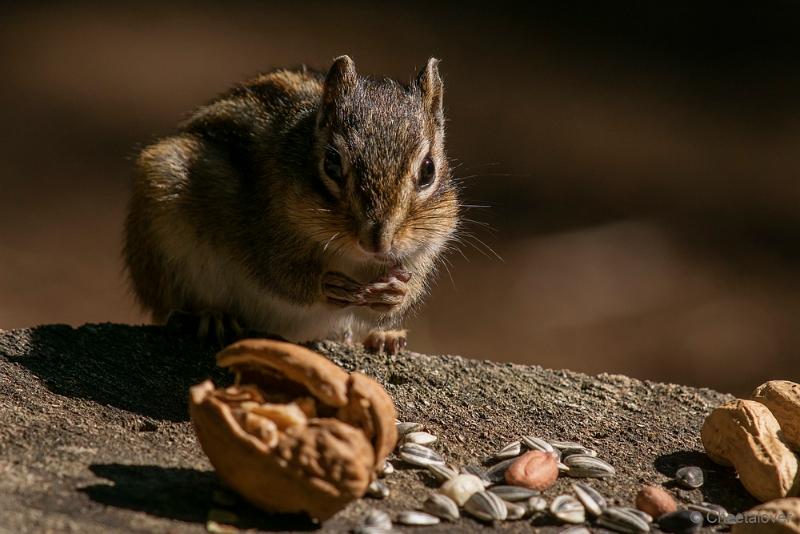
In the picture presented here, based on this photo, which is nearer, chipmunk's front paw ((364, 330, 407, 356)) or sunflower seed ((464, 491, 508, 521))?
sunflower seed ((464, 491, 508, 521))

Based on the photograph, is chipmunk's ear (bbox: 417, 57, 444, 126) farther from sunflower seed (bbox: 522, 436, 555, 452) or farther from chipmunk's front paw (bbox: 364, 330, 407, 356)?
sunflower seed (bbox: 522, 436, 555, 452)

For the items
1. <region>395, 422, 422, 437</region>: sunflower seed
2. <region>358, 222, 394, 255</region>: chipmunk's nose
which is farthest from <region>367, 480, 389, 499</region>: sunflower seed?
<region>358, 222, 394, 255</region>: chipmunk's nose

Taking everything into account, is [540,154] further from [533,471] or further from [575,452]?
[533,471]

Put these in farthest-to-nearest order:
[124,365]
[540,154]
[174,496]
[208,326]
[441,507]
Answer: [540,154]
[208,326]
[124,365]
[441,507]
[174,496]

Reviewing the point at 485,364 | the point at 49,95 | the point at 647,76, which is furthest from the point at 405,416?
the point at 647,76

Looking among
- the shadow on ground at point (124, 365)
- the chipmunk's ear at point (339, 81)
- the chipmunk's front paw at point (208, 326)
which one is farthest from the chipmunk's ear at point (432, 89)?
the shadow on ground at point (124, 365)

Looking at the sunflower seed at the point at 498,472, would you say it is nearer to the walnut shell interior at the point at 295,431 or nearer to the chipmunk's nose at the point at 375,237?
the walnut shell interior at the point at 295,431

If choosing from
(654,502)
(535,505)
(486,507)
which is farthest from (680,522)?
(486,507)
